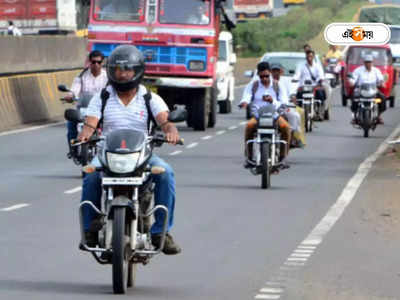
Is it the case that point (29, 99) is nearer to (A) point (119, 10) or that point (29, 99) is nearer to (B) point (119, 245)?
(A) point (119, 10)

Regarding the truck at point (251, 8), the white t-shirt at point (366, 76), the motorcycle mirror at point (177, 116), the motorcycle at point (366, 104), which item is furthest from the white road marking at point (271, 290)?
the truck at point (251, 8)

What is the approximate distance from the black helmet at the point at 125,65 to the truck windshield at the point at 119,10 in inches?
738

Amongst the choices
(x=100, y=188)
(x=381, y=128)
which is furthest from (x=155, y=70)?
(x=100, y=188)

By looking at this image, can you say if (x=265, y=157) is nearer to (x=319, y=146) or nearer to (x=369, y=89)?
(x=319, y=146)

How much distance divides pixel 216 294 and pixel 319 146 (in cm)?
1673

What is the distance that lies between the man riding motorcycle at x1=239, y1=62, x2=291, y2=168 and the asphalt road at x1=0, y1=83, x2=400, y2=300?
1.57ft

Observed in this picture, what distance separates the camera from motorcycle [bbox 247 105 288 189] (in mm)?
17188

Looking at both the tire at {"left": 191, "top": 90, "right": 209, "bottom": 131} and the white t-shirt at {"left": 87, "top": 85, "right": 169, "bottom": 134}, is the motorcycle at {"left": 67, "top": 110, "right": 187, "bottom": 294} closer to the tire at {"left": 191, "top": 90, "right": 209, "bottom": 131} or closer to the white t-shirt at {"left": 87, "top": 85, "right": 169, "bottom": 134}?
the white t-shirt at {"left": 87, "top": 85, "right": 169, "bottom": 134}

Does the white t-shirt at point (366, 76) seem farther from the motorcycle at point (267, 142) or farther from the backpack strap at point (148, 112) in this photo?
the backpack strap at point (148, 112)

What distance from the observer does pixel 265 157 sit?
55.9ft

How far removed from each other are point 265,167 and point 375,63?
28.1 metres

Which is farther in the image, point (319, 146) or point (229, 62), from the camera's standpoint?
point (229, 62)

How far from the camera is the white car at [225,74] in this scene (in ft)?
116

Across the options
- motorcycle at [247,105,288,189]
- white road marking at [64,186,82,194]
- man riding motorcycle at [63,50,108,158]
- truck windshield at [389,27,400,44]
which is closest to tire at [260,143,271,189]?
motorcycle at [247,105,288,189]
